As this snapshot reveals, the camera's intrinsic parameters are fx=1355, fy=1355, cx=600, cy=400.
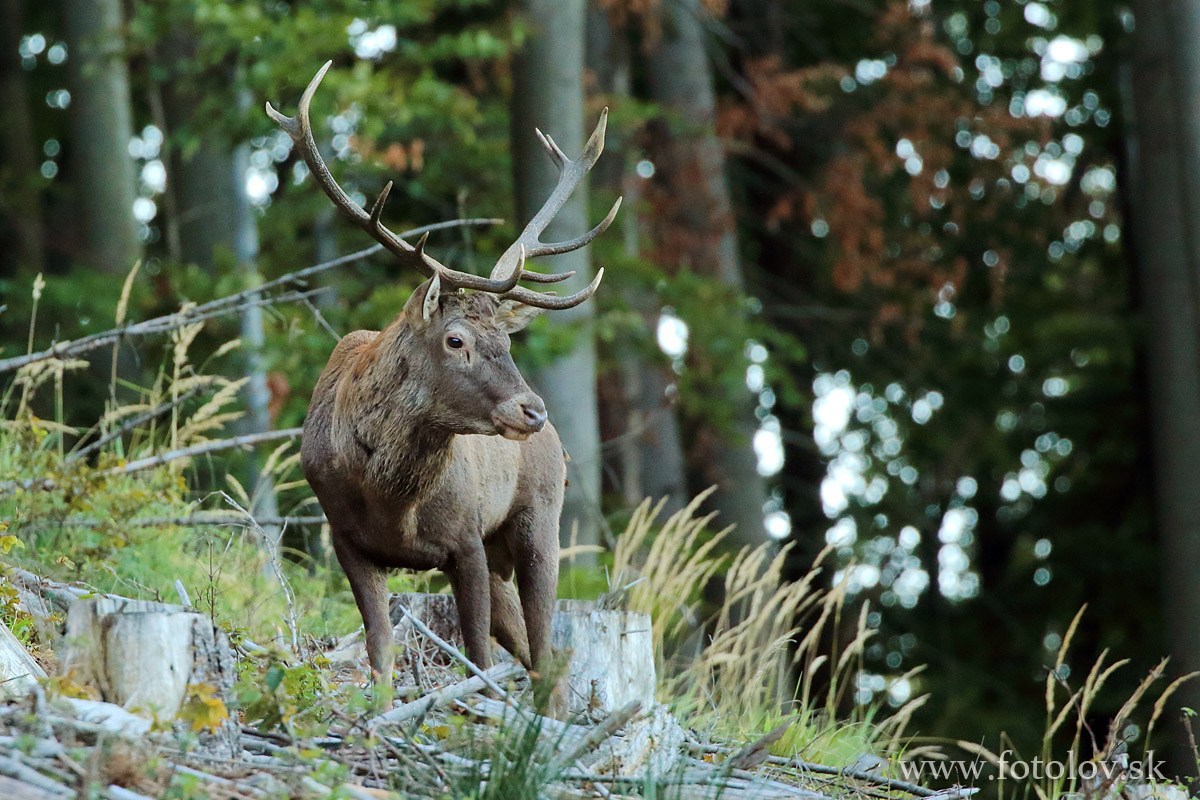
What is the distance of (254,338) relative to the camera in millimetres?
7848

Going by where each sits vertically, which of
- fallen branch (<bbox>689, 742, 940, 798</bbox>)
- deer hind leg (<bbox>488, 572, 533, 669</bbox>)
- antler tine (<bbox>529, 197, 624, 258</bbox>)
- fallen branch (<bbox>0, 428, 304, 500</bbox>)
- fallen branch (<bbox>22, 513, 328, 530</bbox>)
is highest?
antler tine (<bbox>529, 197, 624, 258</bbox>)

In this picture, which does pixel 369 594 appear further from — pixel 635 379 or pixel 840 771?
pixel 635 379

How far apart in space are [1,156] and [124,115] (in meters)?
4.54

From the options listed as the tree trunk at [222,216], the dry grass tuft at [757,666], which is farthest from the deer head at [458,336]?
the tree trunk at [222,216]

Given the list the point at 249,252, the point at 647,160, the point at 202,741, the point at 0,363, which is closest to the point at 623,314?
the point at 249,252

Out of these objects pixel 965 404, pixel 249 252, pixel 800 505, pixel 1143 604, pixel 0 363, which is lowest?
pixel 1143 604

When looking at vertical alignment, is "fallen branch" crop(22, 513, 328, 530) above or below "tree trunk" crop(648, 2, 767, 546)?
below

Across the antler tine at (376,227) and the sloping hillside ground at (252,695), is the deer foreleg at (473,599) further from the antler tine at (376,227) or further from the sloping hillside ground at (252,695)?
the antler tine at (376,227)

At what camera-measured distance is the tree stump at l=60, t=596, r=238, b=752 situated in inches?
128

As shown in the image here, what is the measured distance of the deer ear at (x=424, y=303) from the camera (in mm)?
4223

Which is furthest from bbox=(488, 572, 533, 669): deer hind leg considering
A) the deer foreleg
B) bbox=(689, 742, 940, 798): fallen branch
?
bbox=(689, 742, 940, 798): fallen branch

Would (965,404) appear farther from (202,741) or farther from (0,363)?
(202,741)

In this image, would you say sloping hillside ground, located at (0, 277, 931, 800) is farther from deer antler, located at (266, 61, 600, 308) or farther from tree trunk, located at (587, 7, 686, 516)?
tree trunk, located at (587, 7, 686, 516)

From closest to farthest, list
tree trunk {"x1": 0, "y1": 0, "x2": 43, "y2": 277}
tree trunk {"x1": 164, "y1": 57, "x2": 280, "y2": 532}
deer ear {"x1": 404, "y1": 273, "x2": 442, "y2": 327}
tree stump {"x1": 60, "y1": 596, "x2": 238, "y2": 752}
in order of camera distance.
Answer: tree stump {"x1": 60, "y1": 596, "x2": 238, "y2": 752} < deer ear {"x1": 404, "y1": 273, "x2": 442, "y2": 327} < tree trunk {"x1": 164, "y1": 57, "x2": 280, "y2": 532} < tree trunk {"x1": 0, "y1": 0, "x2": 43, "y2": 277}
